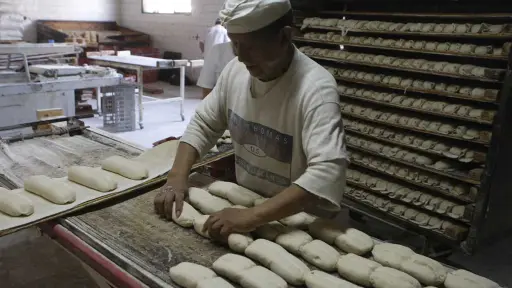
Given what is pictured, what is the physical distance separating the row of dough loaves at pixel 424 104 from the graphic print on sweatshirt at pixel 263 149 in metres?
1.38

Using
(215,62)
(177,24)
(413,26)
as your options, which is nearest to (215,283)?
(413,26)

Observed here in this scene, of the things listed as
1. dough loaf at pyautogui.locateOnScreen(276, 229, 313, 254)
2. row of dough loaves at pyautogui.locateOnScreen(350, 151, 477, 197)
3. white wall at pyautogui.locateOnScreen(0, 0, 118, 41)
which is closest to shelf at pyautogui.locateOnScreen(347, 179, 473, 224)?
row of dough loaves at pyautogui.locateOnScreen(350, 151, 477, 197)

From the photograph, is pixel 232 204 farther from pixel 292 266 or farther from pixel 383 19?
pixel 383 19

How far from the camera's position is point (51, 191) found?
1747 millimetres

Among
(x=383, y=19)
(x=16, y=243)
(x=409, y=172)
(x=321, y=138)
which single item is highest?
(x=383, y=19)

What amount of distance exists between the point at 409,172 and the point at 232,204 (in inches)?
63.9

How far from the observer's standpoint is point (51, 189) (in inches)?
A: 69.1

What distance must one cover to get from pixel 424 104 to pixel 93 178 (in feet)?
6.52

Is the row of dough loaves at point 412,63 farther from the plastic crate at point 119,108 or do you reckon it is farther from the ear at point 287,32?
the plastic crate at point 119,108

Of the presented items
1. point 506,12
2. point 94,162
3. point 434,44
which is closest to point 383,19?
point 434,44

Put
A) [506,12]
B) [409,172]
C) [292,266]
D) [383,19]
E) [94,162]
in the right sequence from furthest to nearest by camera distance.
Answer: [383,19]
[409,172]
[506,12]
[94,162]
[292,266]

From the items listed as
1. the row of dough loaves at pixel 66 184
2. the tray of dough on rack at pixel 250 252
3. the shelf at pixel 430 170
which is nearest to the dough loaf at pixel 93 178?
the row of dough loaves at pixel 66 184

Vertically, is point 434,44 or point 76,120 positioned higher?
point 434,44

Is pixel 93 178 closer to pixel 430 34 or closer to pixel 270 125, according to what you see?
pixel 270 125
